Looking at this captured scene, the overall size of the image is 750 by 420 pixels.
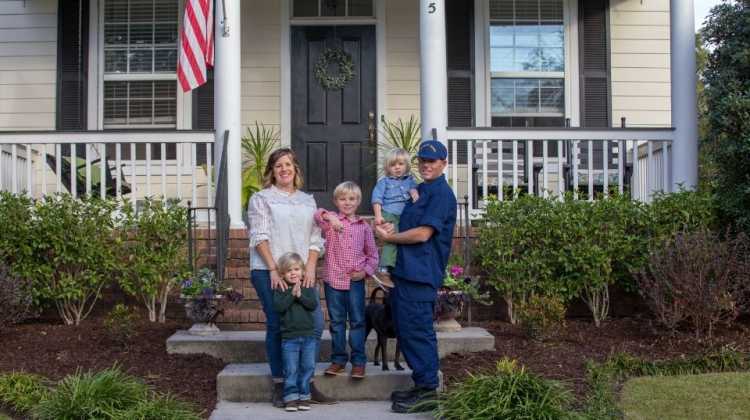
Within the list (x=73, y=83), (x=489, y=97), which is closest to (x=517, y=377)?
(x=489, y=97)

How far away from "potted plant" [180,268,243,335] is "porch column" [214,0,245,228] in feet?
4.31

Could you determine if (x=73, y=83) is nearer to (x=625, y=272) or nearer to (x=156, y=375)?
(x=156, y=375)

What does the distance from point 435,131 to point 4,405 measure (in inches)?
167

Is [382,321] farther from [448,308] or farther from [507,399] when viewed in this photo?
[448,308]

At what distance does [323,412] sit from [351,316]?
59 centimetres

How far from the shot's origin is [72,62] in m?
9.68

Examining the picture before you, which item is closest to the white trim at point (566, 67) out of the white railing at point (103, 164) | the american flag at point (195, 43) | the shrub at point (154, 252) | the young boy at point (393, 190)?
the white railing at point (103, 164)

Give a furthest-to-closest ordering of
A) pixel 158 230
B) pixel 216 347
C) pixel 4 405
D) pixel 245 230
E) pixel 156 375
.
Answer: pixel 245 230 < pixel 158 230 < pixel 216 347 < pixel 156 375 < pixel 4 405

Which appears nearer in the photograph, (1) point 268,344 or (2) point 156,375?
(1) point 268,344

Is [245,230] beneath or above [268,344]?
above

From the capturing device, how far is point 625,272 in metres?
7.37

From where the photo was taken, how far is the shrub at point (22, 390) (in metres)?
5.19

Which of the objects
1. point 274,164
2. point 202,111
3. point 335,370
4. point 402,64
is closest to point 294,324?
point 335,370

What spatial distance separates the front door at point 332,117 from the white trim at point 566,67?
119cm
